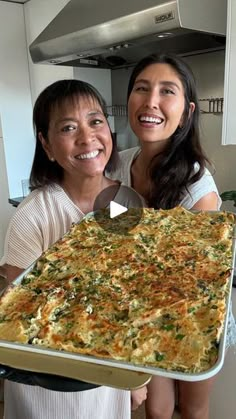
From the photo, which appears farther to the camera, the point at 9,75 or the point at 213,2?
the point at 9,75

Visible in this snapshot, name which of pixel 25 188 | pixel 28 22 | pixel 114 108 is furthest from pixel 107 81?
pixel 25 188

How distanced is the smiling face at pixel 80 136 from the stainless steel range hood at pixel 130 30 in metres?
0.64

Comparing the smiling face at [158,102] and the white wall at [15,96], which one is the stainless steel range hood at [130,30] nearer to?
the smiling face at [158,102]

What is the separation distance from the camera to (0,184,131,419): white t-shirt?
0.85 m

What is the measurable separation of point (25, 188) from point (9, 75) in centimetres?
80

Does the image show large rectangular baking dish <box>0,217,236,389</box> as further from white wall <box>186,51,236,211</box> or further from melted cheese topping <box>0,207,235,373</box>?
white wall <box>186,51,236,211</box>

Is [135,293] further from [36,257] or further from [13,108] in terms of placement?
[13,108]

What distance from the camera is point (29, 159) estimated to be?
2.68 meters

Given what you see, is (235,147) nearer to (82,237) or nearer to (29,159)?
(82,237)

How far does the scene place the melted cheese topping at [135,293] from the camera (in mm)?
548

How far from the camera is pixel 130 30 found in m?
1.44

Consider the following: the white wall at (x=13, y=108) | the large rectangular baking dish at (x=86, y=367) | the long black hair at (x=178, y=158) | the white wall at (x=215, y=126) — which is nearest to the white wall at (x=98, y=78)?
the white wall at (x=13, y=108)
